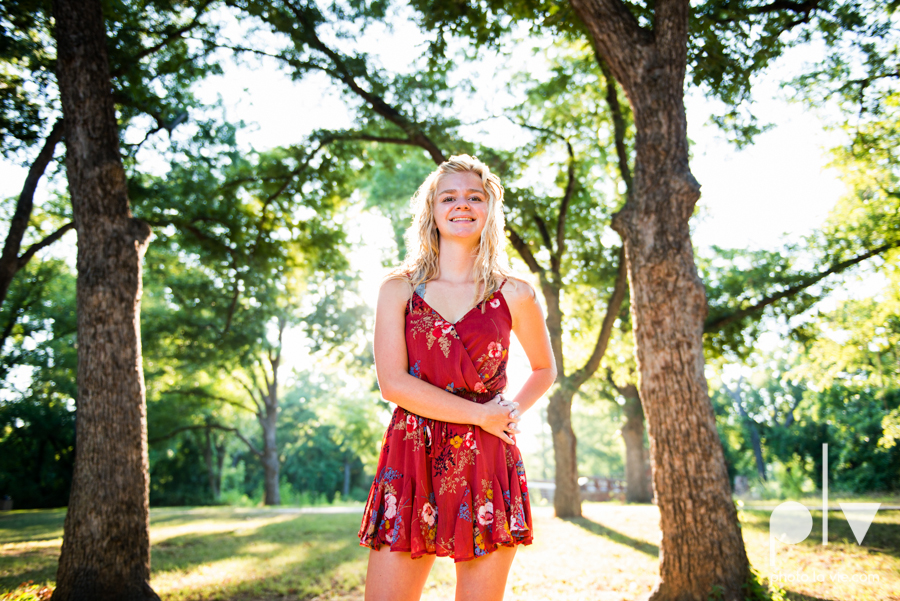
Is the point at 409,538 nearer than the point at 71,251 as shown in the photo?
Yes

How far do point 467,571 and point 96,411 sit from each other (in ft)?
15.7

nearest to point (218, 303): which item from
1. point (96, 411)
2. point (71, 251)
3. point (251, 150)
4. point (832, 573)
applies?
point (251, 150)

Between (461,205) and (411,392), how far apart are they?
824 mm

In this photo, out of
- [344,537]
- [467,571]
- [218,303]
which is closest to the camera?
[467,571]

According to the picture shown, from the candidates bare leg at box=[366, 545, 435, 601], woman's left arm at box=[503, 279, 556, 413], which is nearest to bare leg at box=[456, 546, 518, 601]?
bare leg at box=[366, 545, 435, 601]

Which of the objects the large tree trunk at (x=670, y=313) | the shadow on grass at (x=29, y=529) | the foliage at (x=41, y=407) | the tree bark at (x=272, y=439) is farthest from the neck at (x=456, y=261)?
the foliage at (x=41, y=407)

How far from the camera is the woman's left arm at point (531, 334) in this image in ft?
7.86

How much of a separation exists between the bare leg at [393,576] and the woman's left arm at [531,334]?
776mm

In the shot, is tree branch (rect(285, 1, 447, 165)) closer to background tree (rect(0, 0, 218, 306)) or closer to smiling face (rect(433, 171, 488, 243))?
background tree (rect(0, 0, 218, 306))

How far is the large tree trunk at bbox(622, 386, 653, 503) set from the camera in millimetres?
21969

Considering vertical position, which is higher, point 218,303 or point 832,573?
point 218,303

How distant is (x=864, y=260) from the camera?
12.7 metres

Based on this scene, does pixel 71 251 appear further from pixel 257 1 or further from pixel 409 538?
pixel 409 538

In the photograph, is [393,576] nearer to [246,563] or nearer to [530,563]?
[530,563]
